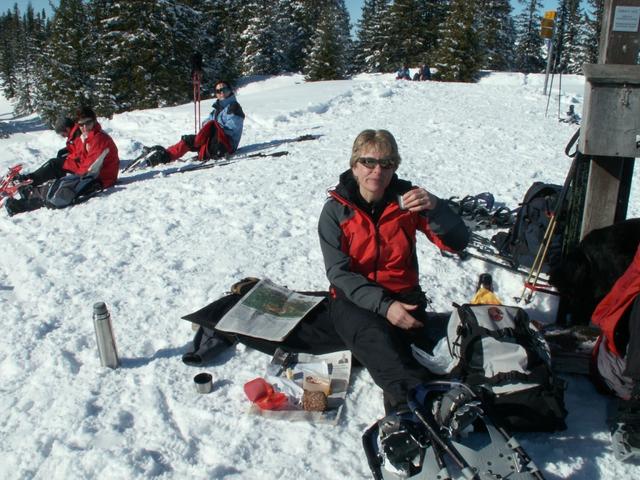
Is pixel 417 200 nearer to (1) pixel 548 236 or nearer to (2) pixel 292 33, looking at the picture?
(1) pixel 548 236

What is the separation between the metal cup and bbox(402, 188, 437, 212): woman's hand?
4.90 ft

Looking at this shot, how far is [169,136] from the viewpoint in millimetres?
11320

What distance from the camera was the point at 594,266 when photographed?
3.45 metres

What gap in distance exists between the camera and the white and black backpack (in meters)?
2.66

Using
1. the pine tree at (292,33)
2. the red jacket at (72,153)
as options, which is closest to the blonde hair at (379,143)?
the red jacket at (72,153)

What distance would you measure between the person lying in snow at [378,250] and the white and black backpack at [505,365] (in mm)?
222

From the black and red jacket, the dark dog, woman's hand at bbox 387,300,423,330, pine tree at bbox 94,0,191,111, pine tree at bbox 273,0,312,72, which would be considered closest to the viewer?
woman's hand at bbox 387,300,423,330

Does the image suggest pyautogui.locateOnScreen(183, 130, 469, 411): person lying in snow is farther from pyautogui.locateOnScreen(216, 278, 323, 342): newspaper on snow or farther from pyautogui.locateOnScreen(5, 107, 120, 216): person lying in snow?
pyautogui.locateOnScreen(5, 107, 120, 216): person lying in snow

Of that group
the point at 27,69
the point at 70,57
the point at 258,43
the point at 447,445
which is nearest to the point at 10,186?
the point at 447,445

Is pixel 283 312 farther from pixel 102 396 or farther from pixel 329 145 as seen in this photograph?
pixel 329 145

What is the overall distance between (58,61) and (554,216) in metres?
33.1

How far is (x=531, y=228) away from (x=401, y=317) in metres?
2.24

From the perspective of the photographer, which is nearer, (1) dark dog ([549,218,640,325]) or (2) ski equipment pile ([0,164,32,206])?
(1) dark dog ([549,218,640,325])

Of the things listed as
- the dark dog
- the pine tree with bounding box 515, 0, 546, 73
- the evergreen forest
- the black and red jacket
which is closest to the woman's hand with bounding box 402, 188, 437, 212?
the black and red jacket
